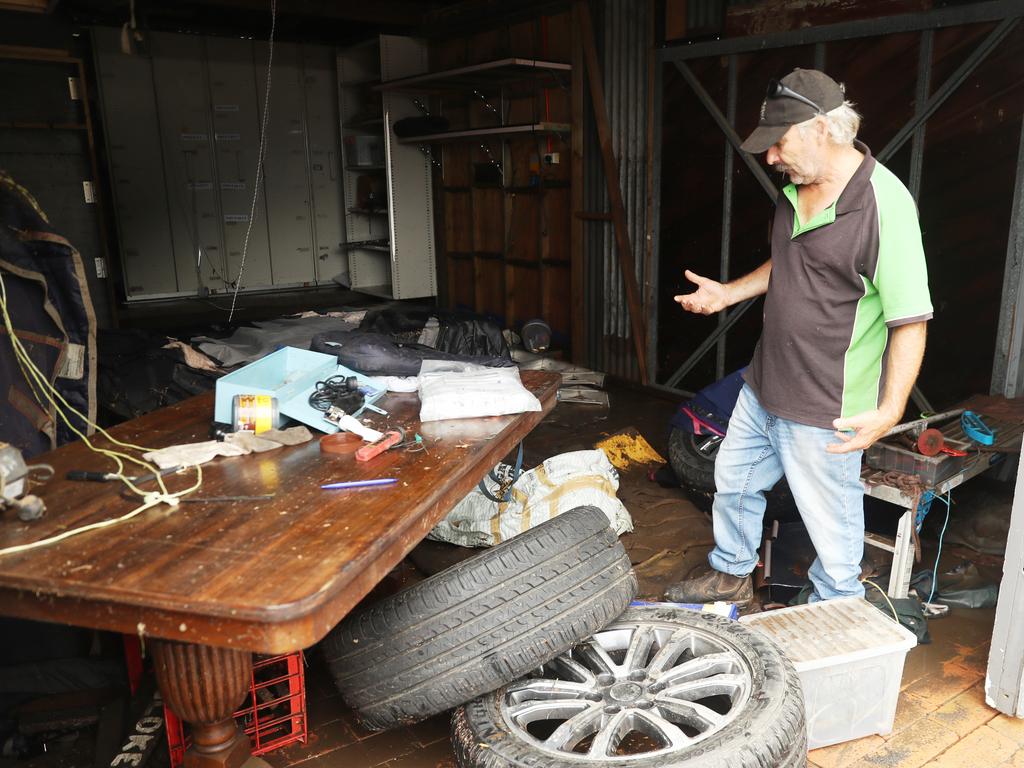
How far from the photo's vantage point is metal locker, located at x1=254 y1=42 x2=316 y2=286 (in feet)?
27.2

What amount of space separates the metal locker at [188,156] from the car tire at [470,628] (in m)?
7.05

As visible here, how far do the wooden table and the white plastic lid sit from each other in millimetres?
980

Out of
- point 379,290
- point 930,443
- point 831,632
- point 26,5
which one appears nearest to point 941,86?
point 930,443

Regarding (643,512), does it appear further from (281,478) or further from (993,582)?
(281,478)

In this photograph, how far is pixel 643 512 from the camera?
3.74m

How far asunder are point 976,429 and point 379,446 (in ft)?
7.77

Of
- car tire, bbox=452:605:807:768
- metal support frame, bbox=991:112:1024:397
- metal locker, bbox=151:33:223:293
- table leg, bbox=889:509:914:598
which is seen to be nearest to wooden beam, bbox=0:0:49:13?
metal locker, bbox=151:33:223:293

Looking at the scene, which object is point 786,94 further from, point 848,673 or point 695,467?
point 695,467

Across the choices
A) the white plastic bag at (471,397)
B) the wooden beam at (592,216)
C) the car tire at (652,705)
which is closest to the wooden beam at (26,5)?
the white plastic bag at (471,397)

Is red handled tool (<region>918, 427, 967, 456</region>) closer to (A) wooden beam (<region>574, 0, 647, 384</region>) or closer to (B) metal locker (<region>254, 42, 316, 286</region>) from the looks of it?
(A) wooden beam (<region>574, 0, 647, 384</region>)

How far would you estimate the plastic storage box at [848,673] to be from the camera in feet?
7.04

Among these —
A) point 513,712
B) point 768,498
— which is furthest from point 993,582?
point 513,712

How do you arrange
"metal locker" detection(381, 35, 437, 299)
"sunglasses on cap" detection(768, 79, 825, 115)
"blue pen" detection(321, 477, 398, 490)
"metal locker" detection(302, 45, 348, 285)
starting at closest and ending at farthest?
"blue pen" detection(321, 477, 398, 490) < "sunglasses on cap" detection(768, 79, 825, 115) < "metal locker" detection(381, 35, 437, 299) < "metal locker" detection(302, 45, 348, 285)

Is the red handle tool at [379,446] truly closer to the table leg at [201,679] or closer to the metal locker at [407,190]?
the table leg at [201,679]
